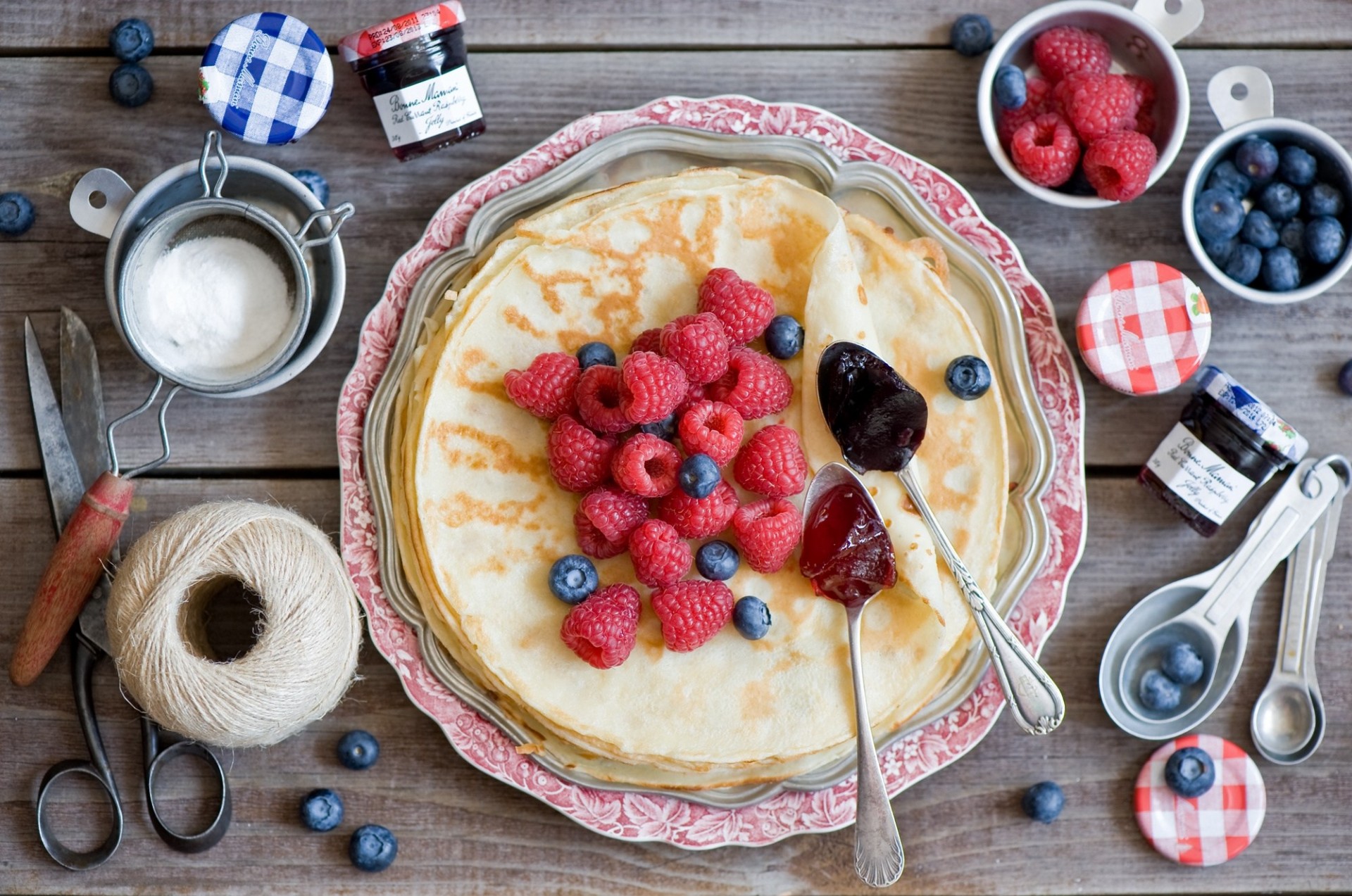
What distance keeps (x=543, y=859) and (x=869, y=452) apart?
0.98m

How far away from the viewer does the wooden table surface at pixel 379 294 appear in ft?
6.39

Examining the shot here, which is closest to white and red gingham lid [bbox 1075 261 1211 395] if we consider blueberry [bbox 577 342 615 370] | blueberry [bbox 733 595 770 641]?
blueberry [bbox 733 595 770 641]

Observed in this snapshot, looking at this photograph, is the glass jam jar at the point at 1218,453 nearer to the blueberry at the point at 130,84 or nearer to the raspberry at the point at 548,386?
the raspberry at the point at 548,386

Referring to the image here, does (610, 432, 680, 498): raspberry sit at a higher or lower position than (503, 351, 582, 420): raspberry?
lower

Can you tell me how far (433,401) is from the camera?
1740mm

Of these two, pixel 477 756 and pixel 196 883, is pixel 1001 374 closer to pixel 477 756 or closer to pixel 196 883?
pixel 477 756

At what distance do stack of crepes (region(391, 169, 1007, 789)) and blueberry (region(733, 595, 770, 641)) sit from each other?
5cm

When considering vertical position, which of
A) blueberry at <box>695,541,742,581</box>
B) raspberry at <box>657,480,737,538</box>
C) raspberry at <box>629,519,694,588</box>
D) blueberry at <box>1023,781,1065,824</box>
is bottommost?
blueberry at <box>1023,781,1065,824</box>

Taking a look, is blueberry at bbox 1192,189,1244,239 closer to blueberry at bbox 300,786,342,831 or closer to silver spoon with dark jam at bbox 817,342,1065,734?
silver spoon with dark jam at bbox 817,342,1065,734

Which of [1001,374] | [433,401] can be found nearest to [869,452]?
[1001,374]

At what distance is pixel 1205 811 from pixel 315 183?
207 centimetres

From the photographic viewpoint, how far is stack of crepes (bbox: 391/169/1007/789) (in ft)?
5.74

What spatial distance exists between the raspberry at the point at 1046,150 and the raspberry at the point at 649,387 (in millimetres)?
805

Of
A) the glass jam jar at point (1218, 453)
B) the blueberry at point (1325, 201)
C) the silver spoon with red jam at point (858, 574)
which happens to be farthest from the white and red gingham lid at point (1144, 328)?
the silver spoon with red jam at point (858, 574)
